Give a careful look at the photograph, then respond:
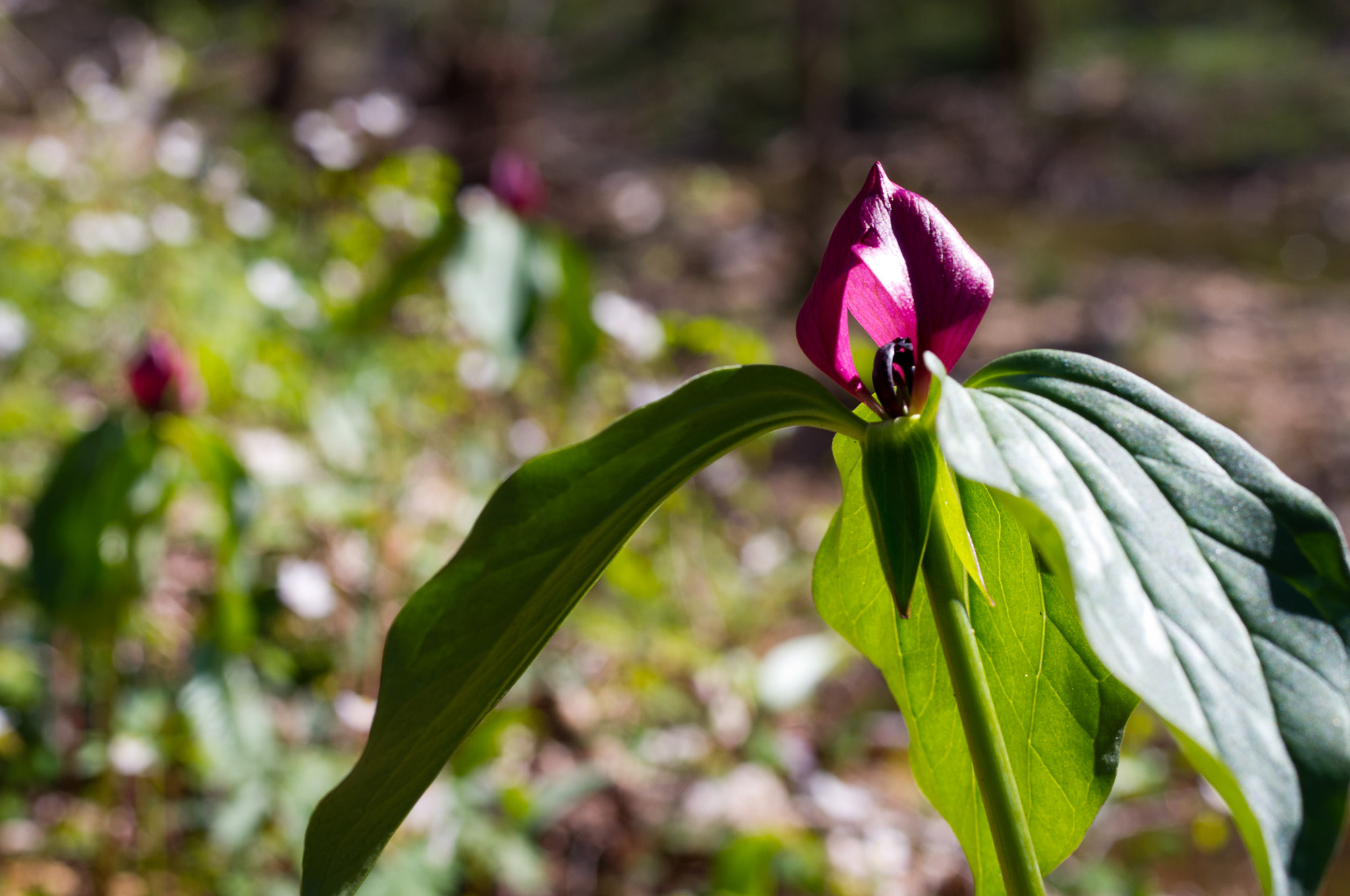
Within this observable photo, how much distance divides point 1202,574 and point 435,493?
1759mm

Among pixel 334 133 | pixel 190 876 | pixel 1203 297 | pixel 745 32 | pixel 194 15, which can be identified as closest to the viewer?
pixel 190 876

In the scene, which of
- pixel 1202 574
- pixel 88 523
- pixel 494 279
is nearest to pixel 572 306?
pixel 494 279

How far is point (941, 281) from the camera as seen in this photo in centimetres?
34

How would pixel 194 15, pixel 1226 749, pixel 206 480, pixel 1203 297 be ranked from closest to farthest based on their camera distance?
pixel 1226 749, pixel 206 480, pixel 1203 297, pixel 194 15

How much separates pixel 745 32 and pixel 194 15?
15.3 feet

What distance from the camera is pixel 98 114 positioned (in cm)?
241

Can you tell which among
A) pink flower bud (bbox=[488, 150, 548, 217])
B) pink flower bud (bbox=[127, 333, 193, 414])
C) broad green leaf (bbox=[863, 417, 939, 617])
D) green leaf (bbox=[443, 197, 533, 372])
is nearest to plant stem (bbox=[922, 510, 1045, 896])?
broad green leaf (bbox=[863, 417, 939, 617])

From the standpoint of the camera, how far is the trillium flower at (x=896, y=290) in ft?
1.10

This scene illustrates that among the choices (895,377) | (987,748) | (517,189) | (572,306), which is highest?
(517,189)

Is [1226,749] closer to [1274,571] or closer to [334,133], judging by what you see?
[1274,571]

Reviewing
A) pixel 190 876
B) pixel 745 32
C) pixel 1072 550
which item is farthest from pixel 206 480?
pixel 745 32

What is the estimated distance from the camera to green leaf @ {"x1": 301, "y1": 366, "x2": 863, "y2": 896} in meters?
0.31

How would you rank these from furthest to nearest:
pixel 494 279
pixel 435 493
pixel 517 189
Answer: pixel 435 493, pixel 517 189, pixel 494 279

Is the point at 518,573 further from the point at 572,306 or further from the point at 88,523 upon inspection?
the point at 572,306
